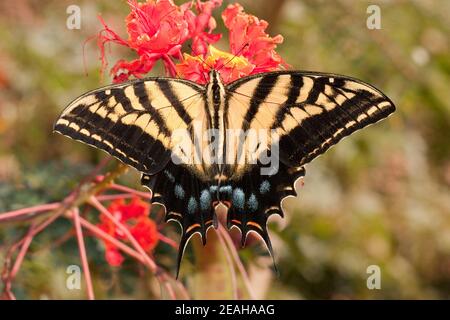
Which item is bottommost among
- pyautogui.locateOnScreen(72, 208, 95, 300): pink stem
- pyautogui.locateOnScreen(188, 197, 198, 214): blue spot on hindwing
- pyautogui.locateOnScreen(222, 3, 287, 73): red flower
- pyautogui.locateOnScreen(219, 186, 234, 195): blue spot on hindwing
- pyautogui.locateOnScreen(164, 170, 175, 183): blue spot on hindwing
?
pyautogui.locateOnScreen(72, 208, 95, 300): pink stem

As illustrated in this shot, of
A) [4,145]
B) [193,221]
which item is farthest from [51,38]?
[193,221]

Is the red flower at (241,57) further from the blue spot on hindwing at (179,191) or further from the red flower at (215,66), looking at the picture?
the blue spot on hindwing at (179,191)

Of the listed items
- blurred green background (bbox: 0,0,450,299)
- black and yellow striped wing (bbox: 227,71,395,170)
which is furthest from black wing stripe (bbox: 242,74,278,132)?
blurred green background (bbox: 0,0,450,299)

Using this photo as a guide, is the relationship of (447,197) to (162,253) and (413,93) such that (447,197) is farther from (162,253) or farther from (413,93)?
(162,253)

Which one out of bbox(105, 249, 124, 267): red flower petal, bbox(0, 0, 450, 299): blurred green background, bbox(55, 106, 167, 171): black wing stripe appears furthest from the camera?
bbox(0, 0, 450, 299): blurred green background

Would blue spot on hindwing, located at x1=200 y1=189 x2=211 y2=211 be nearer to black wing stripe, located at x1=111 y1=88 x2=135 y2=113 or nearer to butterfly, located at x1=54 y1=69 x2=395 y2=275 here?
butterfly, located at x1=54 y1=69 x2=395 y2=275

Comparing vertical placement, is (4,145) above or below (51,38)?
below

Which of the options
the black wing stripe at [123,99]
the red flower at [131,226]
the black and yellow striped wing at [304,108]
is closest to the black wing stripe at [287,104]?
the black and yellow striped wing at [304,108]

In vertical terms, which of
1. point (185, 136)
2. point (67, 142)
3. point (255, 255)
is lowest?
point (255, 255)
